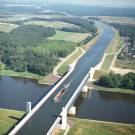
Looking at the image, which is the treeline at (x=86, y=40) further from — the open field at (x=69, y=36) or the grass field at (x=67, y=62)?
the grass field at (x=67, y=62)

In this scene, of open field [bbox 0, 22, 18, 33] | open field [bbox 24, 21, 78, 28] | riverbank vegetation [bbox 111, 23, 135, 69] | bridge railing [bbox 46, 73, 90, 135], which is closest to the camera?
bridge railing [bbox 46, 73, 90, 135]

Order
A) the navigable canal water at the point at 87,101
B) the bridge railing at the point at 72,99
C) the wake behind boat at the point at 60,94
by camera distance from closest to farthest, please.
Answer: the bridge railing at the point at 72,99
the navigable canal water at the point at 87,101
the wake behind boat at the point at 60,94

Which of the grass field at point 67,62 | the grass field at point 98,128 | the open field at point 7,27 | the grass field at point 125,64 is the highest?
the open field at point 7,27

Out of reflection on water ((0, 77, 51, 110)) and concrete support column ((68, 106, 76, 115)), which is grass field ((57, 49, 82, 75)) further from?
concrete support column ((68, 106, 76, 115))

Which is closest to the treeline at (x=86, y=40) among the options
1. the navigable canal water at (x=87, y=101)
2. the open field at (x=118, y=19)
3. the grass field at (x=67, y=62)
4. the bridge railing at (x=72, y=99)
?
the grass field at (x=67, y=62)

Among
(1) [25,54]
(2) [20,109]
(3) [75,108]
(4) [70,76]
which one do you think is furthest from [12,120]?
(1) [25,54]

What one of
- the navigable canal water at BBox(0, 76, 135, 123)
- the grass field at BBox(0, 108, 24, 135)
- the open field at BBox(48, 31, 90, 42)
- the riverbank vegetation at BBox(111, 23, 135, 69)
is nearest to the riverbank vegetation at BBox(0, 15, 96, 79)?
the open field at BBox(48, 31, 90, 42)

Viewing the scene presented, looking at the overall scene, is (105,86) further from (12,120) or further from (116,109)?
(12,120)
